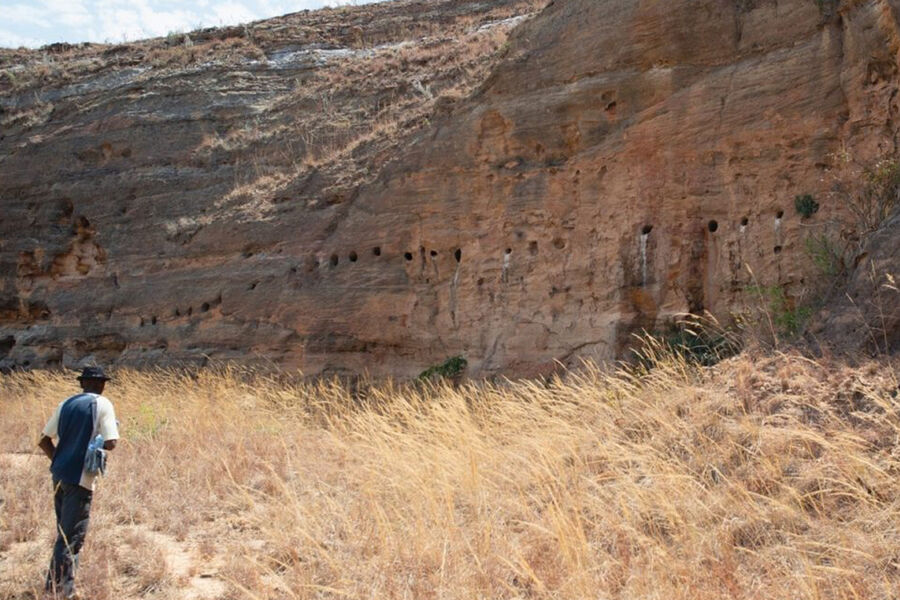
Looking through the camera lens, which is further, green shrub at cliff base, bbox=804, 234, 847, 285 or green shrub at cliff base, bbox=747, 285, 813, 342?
green shrub at cliff base, bbox=804, 234, 847, 285

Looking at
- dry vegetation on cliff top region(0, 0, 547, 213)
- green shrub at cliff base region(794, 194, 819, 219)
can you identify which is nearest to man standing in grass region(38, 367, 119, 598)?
green shrub at cliff base region(794, 194, 819, 219)

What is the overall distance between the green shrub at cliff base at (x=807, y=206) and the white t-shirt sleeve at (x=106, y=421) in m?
8.29

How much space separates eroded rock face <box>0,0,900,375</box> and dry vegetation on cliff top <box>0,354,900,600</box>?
3.91 m

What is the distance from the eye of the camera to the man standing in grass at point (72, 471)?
16.3 feet

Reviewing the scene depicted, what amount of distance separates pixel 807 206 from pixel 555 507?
641 centimetres

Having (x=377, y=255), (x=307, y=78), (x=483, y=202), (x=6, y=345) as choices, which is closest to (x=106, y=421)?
(x=483, y=202)

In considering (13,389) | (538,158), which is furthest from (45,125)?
(538,158)

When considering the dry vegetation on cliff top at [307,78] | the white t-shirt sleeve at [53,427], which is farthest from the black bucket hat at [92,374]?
the dry vegetation on cliff top at [307,78]

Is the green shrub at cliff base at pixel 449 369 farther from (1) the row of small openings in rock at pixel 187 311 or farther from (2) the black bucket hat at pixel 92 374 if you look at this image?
(2) the black bucket hat at pixel 92 374

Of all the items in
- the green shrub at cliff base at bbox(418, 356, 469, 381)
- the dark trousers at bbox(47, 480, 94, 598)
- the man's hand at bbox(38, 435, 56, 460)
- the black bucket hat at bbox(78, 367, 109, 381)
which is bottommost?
the green shrub at cliff base at bbox(418, 356, 469, 381)

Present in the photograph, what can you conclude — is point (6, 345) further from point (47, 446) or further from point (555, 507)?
point (555, 507)

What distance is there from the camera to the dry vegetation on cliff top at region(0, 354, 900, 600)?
4.18 metres

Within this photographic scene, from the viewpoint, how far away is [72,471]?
5121 millimetres

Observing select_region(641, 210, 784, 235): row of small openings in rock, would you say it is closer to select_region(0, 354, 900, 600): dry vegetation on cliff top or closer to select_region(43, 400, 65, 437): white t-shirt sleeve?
select_region(0, 354, 900, 600): dry vegetation on cliff top
